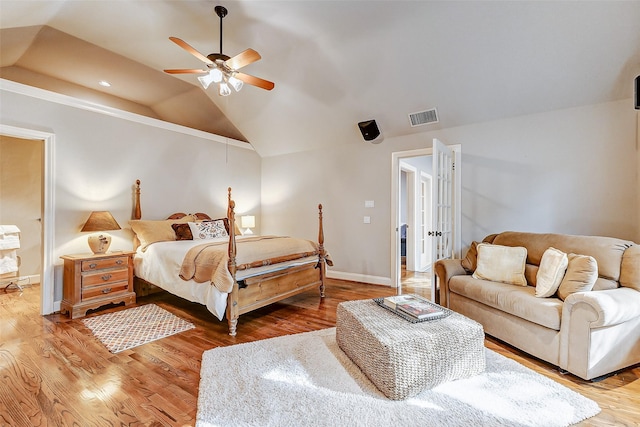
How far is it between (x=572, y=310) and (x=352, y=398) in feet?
5.49

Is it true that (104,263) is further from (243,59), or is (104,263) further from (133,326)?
(243,59)

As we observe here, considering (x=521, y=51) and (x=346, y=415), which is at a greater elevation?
(x=521, y=51)

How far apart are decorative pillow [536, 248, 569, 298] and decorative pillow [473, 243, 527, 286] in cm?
21

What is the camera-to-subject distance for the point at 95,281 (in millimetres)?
3355

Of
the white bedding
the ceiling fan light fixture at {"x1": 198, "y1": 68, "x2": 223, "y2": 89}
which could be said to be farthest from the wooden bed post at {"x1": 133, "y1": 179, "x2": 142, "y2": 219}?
the ceiling fan light fixture at {"x1": 198, "y1": 68, "x2": 223, "y2": 89}

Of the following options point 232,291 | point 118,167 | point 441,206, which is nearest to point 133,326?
point 232,291

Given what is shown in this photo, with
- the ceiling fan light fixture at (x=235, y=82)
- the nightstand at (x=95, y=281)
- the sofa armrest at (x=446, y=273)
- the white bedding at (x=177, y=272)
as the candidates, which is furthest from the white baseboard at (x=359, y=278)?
the ceiling fan light fixture at (x=235, y=82)

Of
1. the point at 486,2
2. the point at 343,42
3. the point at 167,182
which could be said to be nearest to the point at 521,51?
the point at 486,2

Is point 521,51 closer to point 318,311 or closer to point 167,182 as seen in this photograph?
point 318,311

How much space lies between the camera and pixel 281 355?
234 centimetres

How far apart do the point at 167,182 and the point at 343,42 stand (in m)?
3.33

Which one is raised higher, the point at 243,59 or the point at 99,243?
the point at 243,59

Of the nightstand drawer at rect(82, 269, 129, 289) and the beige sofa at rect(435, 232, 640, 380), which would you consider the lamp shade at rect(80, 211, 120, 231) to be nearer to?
the nightstand drawer at rect(82, 269, 129, 289)

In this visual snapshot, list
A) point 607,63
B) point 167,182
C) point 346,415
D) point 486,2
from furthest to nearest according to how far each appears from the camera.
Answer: point 167,182 < point 607,63 < point 486,2 < point 346,415
